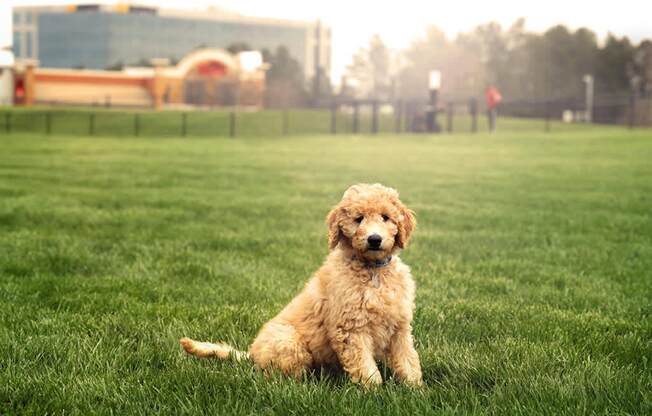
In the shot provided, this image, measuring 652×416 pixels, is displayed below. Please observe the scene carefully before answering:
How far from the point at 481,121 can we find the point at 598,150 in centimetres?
3596

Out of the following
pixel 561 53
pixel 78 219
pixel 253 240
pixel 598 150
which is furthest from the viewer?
pixel 561 53

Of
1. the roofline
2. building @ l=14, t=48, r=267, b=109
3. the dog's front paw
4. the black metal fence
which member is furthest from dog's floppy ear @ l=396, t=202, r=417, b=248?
the roofline

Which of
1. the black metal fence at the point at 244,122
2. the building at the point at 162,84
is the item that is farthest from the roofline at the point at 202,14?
the black metal fence at the point at 244,122

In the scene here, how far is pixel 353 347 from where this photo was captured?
429 centimetres

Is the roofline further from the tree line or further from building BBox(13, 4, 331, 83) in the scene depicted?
the tree line

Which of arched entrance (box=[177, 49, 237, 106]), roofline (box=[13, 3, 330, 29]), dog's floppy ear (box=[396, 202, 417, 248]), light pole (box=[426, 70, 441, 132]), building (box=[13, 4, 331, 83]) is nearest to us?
dog's floppy ear (box=[396, 202, 417, 248])

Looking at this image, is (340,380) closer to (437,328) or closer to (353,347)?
(353,347)

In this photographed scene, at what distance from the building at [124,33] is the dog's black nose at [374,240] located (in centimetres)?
14221

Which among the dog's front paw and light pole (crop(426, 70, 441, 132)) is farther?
→ light pole (crop(426, 70, 441, 132))

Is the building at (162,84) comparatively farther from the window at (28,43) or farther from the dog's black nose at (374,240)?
the window at (28,43)

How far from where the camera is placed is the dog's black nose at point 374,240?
4.21m

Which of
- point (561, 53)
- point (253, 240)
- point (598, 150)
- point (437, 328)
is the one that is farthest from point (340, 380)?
point (561, 53)

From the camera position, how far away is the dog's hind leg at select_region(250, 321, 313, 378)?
14.5 feet

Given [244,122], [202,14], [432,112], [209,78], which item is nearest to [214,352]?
[432,112]
